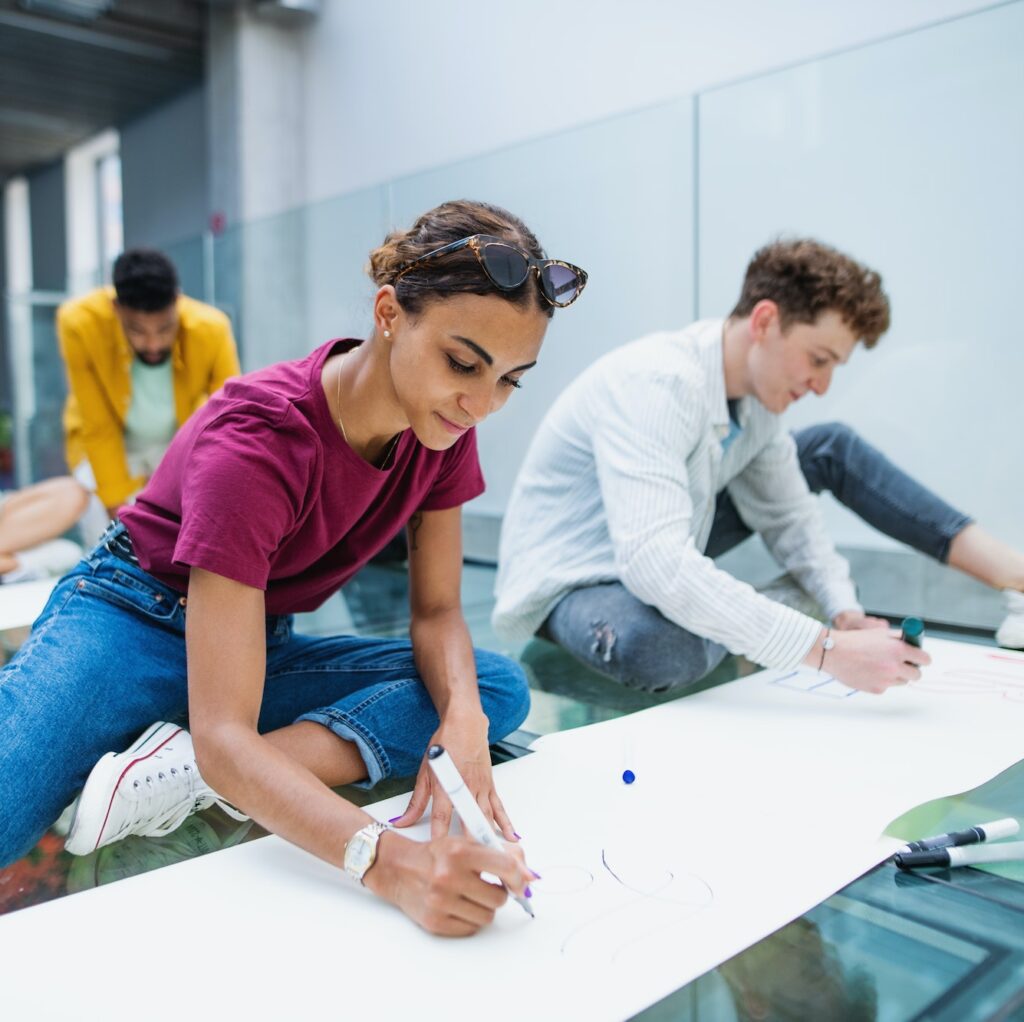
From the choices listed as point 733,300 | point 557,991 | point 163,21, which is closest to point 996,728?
point 557,991

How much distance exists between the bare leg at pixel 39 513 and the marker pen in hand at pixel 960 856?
7.93ft

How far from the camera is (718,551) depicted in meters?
2.14

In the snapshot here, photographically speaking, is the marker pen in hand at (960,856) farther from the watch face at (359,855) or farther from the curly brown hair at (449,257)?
the curly brown hair at (449,257)

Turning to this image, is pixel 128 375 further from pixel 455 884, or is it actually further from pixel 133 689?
pixel 455 884

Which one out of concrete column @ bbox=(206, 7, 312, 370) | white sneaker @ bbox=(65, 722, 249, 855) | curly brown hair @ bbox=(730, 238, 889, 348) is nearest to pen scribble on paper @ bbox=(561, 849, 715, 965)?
white sneaker @ bbox=(65, 722, 249, 855)

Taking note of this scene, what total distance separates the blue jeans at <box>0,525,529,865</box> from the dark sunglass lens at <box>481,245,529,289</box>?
529 mm

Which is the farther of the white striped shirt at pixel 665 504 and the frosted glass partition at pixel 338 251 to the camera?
the frosted glass partition at pixel 338 251

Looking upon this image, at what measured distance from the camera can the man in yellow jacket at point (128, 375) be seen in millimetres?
2812

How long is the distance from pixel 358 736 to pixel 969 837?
66cm

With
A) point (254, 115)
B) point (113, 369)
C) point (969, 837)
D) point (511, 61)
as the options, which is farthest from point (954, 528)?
point (254, 115)

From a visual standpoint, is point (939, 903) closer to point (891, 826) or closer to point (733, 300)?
point (891, 826)

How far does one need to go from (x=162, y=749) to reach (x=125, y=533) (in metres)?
0.28

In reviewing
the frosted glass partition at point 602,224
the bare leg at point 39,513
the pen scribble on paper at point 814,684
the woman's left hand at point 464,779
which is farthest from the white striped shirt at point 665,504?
the bare leg at point 39,513

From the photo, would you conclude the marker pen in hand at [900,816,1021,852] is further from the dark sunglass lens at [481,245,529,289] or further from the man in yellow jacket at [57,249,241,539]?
the man in yellow jacket at [57,249,241,539]
